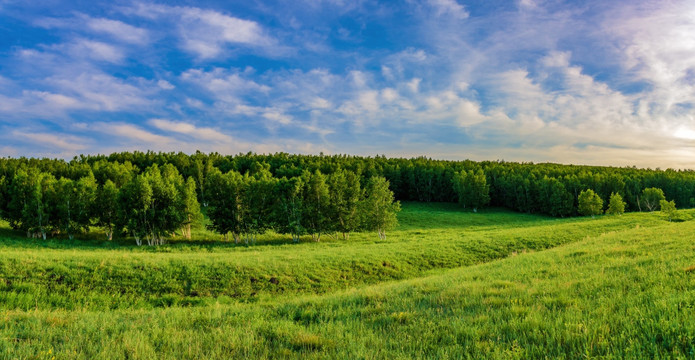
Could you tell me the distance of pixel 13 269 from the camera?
19828 mm

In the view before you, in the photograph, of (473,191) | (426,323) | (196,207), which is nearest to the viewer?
(426,323)

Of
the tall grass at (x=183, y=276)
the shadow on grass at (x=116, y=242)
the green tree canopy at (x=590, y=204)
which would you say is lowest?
the shadow on grass at (x=116, y=242)

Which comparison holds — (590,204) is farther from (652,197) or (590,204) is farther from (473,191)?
(473,191)

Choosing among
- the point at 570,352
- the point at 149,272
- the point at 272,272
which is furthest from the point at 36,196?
the point at 570,352

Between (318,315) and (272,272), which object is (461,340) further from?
(272,272)

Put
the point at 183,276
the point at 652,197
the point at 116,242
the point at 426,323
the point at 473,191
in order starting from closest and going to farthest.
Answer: the point at 426,323, the point at 183,276, the point at 116,242, the point at 652,197, the point at 473,191

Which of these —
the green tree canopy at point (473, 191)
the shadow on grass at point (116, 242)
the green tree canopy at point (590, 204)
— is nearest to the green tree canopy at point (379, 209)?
the shadow on grass at point (116, 242)

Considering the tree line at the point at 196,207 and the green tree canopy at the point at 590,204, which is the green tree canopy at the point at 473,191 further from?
the tree line at the point at 196,207

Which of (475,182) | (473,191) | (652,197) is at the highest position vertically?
(475,182)

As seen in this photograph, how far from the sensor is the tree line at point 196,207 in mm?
51250

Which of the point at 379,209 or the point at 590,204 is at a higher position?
the point at 379,209

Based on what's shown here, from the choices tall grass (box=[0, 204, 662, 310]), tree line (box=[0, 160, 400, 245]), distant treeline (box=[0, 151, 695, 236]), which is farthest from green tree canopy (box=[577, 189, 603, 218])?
tall grass (box=[0, 204, 662, 310])

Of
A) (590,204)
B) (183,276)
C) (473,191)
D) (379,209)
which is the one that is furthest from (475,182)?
(183,276)

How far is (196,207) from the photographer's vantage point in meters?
55.6
